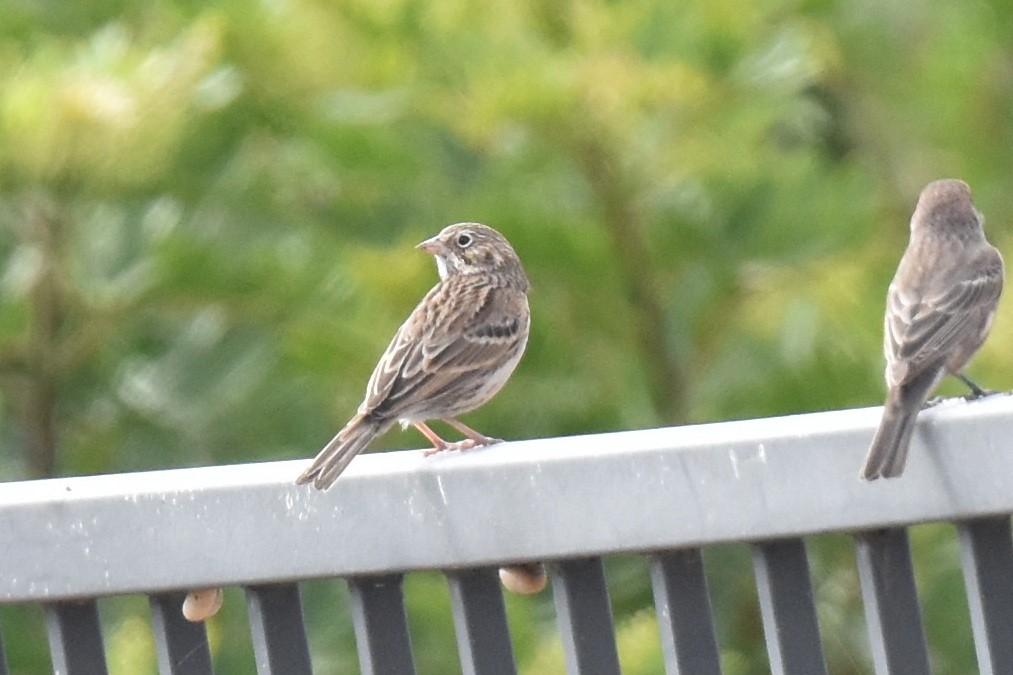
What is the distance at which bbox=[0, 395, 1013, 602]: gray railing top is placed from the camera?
2260 mm

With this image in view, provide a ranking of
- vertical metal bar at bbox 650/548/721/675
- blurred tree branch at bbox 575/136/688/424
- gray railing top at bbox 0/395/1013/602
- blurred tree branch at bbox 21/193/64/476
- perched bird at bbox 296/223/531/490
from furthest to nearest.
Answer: blurred tree branch at bbox 575/136/688/424 < blurred tree branch at bbox 21/193/64/476 < perched bird at bbox 296/223/531/490 < vertical metal bar at bbox 650/548/721/675 < gray railing top at bbox 0/395/1013/602

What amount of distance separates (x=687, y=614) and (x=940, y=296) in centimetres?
185

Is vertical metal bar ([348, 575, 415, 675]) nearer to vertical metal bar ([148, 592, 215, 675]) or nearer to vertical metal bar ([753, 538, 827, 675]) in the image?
vertical metal bar ([148, 592, 215, 675])

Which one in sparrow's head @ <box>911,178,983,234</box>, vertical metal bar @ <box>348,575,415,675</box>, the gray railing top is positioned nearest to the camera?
the gray railing top

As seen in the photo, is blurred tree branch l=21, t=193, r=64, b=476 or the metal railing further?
blurred tree branch l=21, t=193, r=64, b=476

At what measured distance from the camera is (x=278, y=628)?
2.54 meters

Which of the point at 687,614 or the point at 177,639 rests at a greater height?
the point at 177,639

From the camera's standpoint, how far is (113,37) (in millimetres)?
5387

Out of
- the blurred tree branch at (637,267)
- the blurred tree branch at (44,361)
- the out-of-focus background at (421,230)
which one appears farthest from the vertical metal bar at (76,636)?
the blurred tree branch at (637,267)

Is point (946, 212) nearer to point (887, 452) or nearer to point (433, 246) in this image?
point (433, 246)

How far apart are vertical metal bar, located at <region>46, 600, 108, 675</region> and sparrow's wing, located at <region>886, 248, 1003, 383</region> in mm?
1634

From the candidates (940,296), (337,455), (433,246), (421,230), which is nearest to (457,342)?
(433,246)

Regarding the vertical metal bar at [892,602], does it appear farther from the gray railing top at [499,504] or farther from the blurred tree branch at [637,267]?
the blurred tree branch at [637,267]

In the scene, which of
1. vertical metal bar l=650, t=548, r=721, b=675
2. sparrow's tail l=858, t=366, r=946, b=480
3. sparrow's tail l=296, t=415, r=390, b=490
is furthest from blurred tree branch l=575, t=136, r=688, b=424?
vertical metal bar l=650, t=548, r=721, b=675
